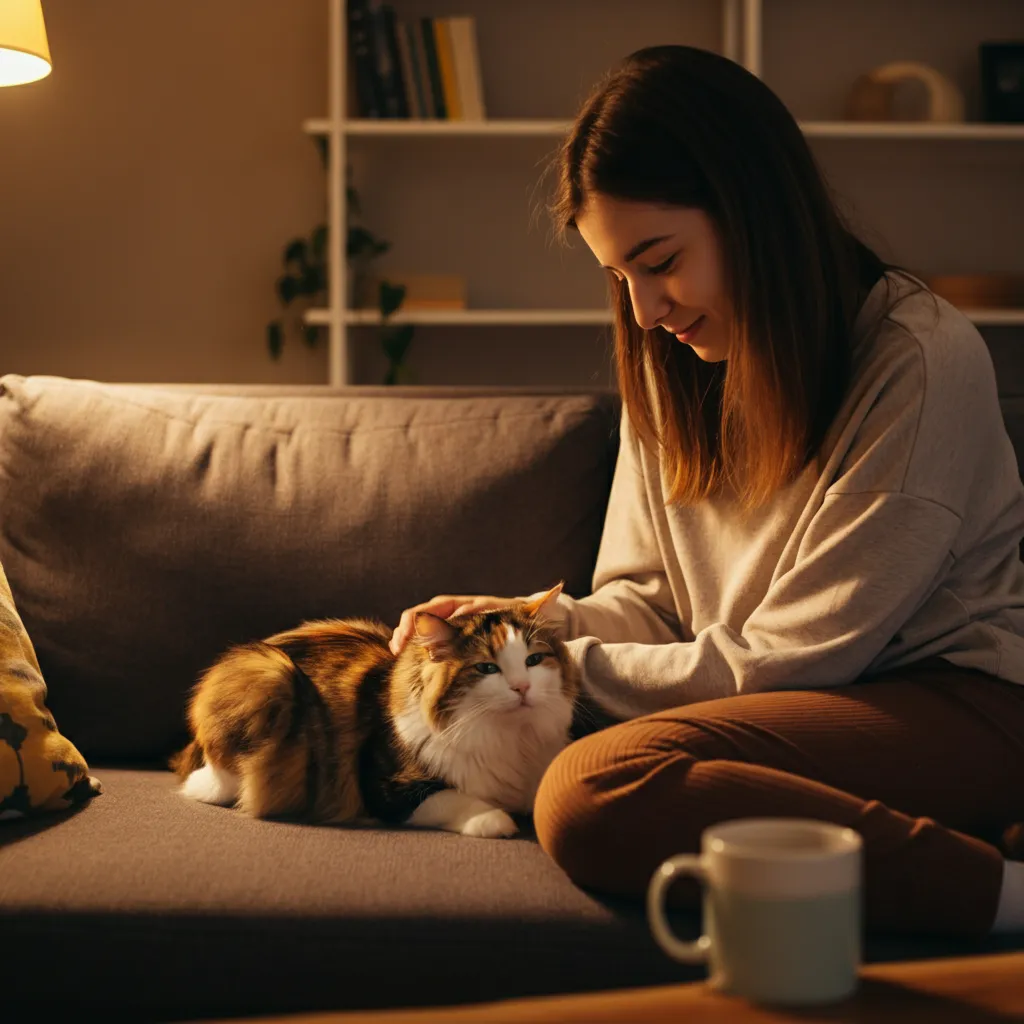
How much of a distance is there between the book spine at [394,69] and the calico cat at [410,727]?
2053 mm

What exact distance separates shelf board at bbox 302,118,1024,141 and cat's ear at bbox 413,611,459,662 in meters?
2.02

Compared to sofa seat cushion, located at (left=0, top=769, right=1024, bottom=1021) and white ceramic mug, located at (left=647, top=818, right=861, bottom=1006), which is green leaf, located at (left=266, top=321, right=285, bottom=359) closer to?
sofa seat cushion, located at (left=0, top=769, right=1024, bottom=1021)

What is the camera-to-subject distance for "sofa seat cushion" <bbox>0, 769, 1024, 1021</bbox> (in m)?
1.17

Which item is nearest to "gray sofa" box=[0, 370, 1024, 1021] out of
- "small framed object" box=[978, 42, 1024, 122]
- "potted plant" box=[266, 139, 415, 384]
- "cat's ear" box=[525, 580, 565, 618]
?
"cat's ear" box=[525, 580, 565, 618]

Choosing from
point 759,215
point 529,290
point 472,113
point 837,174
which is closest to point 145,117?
point 472,113

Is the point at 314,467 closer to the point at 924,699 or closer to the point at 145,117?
the point at 924,699

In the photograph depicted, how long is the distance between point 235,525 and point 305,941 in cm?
71

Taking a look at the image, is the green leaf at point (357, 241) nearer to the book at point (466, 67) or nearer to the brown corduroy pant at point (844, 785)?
the book at point (466, 67)

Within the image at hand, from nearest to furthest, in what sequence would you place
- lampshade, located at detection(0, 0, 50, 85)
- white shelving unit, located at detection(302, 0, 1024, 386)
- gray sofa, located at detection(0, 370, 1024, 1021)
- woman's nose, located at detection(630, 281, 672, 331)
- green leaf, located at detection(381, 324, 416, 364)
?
1. gray sofa, located at detection(0, 370, 1024, 1021)
2. woman's nose, located at detection(630, 281, 672, 331)
3. lampshade, located at detection(0, 0, 50, 85)
4. white shelving unit, located at detection(302, 0, 1024, 386)
5. green leaf, located at detection(381, 324, 416, 364)

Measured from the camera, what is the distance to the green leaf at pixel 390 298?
3.18m

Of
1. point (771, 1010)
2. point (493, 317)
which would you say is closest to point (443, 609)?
point (771, 1010)

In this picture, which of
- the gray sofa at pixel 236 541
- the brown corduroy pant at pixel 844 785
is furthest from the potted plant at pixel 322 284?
the brown corduroy pant at pixel 844 785

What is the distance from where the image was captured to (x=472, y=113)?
Result: 10.4 feet

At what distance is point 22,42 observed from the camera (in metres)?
2.05
